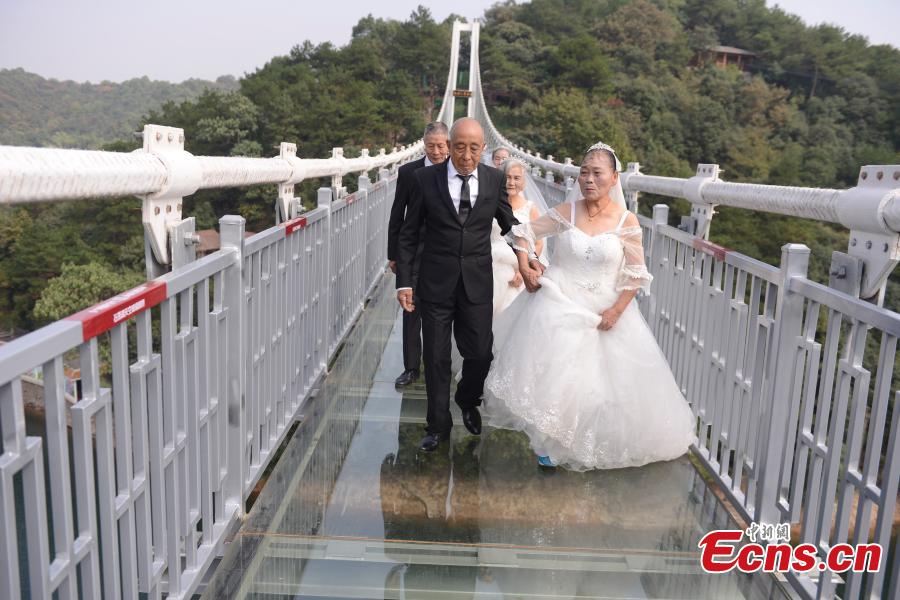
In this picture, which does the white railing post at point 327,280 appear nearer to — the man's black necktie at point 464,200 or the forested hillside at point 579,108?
the man's black necktie at point 464,200

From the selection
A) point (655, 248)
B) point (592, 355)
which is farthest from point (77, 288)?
point (592, 355)

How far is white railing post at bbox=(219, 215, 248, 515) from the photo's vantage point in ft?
8.72

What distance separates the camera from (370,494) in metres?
3.30

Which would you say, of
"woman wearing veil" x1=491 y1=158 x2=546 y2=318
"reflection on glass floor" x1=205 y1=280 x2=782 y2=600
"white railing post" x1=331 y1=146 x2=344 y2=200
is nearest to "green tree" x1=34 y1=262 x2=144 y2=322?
"white railing post" x1=331 y1=146 x2=344 y2=200

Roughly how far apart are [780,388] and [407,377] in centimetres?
259

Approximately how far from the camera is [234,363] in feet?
8.95

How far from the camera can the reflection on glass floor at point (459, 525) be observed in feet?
8.55

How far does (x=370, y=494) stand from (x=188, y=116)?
163 feet

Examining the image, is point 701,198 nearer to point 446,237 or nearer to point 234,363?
point 446,237

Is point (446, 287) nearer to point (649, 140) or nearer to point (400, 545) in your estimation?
point (400, 545)

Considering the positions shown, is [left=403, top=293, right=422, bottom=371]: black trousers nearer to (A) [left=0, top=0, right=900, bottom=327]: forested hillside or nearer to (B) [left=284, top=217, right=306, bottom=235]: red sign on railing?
(B) [left=284, top=217, right=306, bottom=235]: red sign on railing

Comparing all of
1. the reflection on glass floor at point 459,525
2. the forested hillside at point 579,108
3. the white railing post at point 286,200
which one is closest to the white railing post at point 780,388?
the reflection on glass floor at point 459,525

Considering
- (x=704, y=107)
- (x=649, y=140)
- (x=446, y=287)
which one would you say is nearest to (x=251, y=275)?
(x=446, y=287)

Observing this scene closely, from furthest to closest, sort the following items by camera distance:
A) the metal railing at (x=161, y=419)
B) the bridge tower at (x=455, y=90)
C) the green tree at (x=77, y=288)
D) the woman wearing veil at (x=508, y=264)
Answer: the bridge tower at (x=455, y=90)
the green tree at (x=77, y=288)
the woman wearing veil at (x=508, y=264)
the metal railing at (x=161, y=419)
